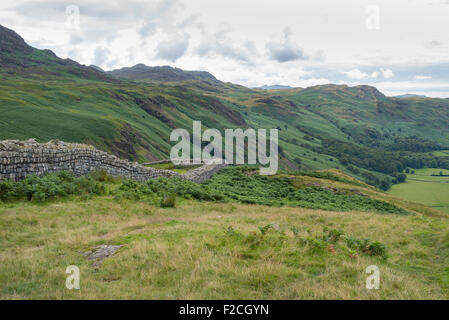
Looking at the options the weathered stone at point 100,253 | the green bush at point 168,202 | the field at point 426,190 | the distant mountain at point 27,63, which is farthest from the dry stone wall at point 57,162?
the distant mountain at point 27,63

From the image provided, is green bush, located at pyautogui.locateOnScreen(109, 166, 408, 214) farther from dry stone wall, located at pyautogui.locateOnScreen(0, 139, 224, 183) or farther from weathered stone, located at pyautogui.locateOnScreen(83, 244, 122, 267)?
weathered stone, located at pyautogui.locateOnScreen(83, 244, 122, 267)

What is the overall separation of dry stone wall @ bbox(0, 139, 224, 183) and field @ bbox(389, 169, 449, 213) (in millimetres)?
122283

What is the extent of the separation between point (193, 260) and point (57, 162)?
14521mm

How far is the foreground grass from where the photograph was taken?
22.8 feet

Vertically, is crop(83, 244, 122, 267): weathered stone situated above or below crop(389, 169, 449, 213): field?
above

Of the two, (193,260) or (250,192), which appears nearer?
(193,260)

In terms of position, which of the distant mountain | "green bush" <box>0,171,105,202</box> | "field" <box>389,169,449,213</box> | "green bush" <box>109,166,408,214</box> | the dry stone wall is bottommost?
"field" <box>389,169,449,213</box>

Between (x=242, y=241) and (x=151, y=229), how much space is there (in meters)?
4.13

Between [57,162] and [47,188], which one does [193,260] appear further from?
Result: [57,162]

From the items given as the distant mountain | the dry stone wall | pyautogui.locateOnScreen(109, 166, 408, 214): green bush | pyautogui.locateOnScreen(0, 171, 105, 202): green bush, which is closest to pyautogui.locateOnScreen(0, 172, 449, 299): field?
pyautogui.locateOnScreen(0, 171, 105, 202): green bush

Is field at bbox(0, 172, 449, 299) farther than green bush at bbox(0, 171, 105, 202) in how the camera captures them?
No

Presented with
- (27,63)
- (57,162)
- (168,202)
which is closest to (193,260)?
(168,202)

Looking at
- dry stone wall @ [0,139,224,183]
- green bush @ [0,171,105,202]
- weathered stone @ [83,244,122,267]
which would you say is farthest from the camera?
dry stone wall @ [0,139,224,183]

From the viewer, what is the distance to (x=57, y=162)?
19.2 metres
